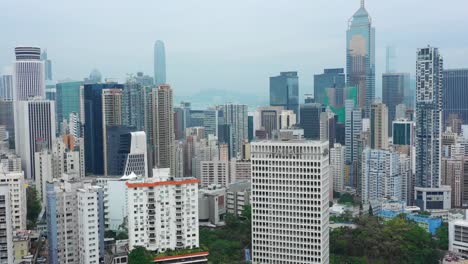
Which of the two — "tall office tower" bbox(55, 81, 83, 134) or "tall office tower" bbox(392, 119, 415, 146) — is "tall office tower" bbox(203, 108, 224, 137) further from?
"tall office tower" bbox(392, 119, 415, 146)

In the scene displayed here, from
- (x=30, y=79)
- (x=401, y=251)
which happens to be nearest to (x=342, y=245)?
(x=401, y=251)

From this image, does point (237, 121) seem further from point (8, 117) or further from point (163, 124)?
point (8, 117)

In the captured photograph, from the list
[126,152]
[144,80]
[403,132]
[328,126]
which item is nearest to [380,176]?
[403,132]

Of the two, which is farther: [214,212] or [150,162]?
[150,162]

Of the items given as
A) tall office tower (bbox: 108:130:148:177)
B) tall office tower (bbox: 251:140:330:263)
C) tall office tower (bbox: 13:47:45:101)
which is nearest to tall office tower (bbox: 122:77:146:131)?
tall office tower (bbox: 108:130:148:177)

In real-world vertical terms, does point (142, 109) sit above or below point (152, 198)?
above

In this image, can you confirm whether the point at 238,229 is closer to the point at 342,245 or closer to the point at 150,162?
the point at 342,245
